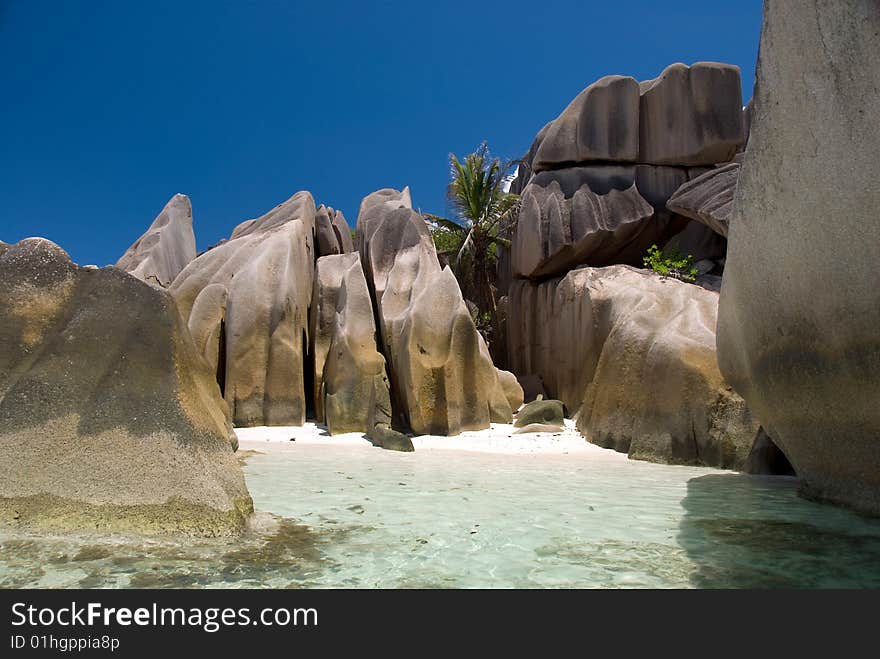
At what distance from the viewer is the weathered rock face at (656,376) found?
7520mm

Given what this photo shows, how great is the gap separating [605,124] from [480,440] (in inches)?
409

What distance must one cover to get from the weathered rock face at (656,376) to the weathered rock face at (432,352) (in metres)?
1.75

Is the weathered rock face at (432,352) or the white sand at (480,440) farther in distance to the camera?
the weathered rock face at (432,352)

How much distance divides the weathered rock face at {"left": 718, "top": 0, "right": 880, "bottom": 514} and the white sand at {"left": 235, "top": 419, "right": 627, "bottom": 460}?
3.24 meters

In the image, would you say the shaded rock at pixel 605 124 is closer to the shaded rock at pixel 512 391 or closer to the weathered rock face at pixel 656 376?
the weathered rock face at pixel 656 376

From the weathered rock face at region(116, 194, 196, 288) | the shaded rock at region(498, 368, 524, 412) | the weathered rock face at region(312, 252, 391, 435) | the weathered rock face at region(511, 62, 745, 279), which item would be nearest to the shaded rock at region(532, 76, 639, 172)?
the weathered rock face at region(511, 62, 745, 279)

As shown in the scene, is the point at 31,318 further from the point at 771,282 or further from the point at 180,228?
the point at 180,228

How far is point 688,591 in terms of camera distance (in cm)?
284

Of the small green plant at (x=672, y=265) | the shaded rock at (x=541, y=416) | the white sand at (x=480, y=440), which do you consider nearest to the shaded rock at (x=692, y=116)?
the small green plant at (x=672, y=265)

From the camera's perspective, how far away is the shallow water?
119 inches

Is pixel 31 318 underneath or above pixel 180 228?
underneath

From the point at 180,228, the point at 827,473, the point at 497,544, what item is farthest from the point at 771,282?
the point at 180,228

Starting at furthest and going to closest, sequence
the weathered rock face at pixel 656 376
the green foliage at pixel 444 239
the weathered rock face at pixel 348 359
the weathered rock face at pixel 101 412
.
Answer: the green foliage at pixel 444 239
the weathered rock face at pixel 348 359
the weathered rock face at pixel 656 376
the weathered rock face at pixel 101 412

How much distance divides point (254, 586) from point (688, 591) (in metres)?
1.82
